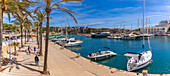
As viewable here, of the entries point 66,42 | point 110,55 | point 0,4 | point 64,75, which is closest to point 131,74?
point 64,75

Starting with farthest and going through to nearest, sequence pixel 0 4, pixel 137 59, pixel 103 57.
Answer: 1. pixel 103 57
2. pixel 137 59
3. pixel 0 4

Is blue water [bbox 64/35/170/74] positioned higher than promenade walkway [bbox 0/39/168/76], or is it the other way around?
promenade walkway [bbox 0/39/168/76]

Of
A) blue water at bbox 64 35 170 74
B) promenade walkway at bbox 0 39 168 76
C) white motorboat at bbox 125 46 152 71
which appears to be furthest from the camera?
blue water at bbox 64 35 170 74

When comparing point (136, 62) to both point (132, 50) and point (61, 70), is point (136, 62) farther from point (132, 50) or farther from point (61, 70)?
point (132, 50)

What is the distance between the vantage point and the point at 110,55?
31219mm

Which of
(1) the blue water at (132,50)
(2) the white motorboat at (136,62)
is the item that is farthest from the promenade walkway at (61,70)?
(1) the blue water at (132,50)

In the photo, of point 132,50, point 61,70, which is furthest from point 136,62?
point 132,50

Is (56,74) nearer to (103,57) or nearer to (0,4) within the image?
(0,4)

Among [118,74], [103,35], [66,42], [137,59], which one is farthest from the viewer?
[103,35]

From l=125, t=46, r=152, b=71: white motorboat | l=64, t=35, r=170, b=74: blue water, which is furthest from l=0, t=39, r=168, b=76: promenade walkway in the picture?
l=64, t=35, r=170, b=74: blue water

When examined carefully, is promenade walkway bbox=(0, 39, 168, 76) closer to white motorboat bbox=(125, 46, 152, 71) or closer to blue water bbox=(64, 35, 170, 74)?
white motorboat bbox=(125, 46, 152, 71)

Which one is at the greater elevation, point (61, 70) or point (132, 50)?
point (61, 70)

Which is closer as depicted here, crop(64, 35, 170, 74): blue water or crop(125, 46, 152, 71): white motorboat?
crop(125, 46, 152, 71): white motorboat

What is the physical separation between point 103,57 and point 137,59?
10255 millimetres
